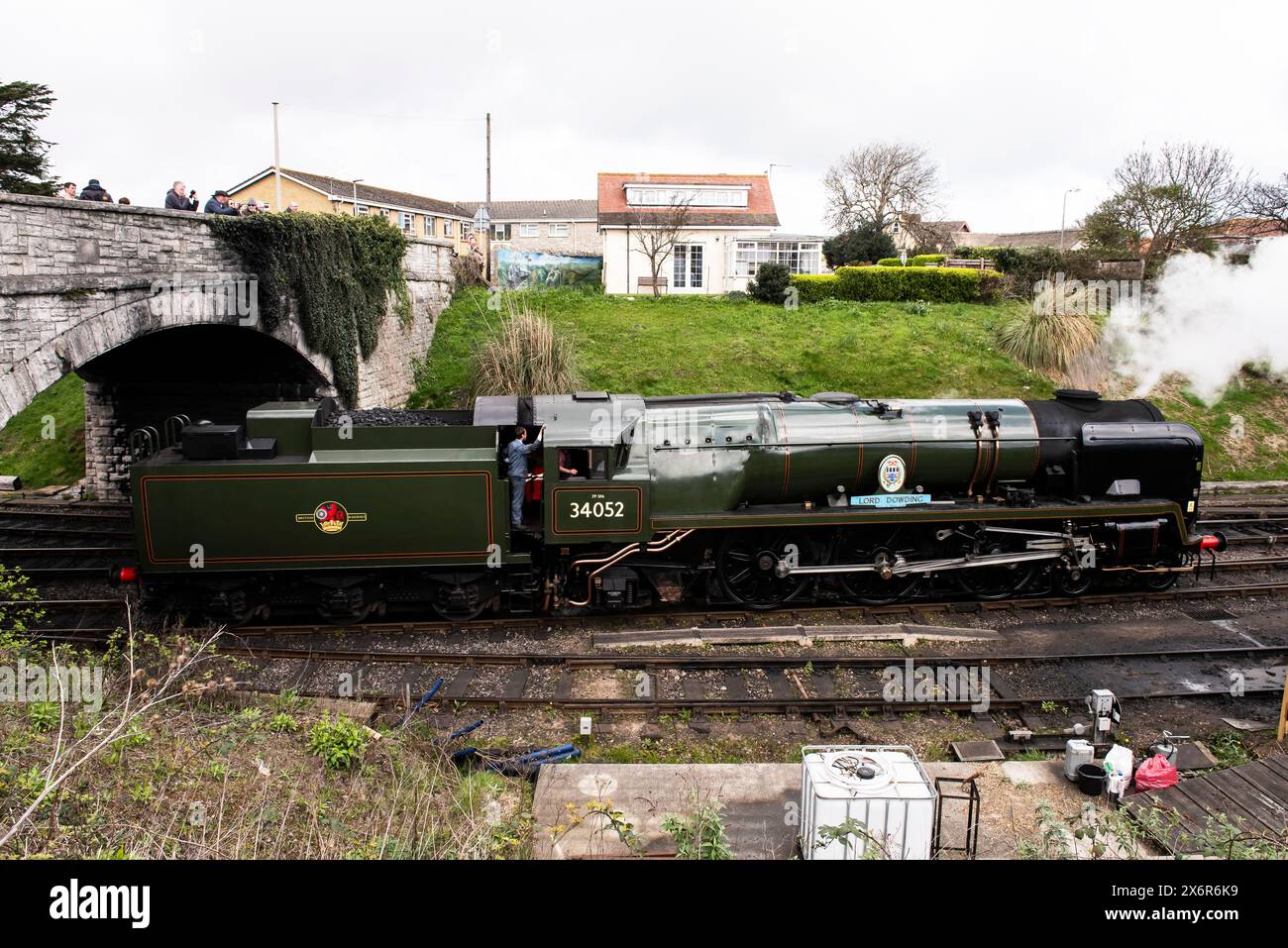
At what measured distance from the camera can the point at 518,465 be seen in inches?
461

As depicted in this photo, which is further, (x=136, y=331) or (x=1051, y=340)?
(x=1051, y=340)

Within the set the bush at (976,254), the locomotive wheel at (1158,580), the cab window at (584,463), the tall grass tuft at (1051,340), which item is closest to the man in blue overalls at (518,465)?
the cab window at (584,463)

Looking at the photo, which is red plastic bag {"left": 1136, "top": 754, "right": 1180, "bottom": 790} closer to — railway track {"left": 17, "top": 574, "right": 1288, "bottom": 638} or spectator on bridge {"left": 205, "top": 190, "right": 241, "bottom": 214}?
railway track {"left": 17, "top": 574, "right": 1288, "bottom": 638}

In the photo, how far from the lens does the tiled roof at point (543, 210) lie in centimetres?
5662

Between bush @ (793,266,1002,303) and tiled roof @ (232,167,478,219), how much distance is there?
2396cm

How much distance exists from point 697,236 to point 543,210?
2956 centimetres

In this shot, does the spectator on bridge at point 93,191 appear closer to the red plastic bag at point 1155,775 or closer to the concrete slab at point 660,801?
the concrete slab at point 660,801

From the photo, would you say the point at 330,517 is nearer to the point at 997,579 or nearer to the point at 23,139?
the point at 997,579

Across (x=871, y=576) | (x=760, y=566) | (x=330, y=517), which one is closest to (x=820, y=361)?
(x=871, y=576)

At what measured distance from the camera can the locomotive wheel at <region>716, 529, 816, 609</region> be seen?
12.6 metres

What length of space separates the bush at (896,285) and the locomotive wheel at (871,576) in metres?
18.0

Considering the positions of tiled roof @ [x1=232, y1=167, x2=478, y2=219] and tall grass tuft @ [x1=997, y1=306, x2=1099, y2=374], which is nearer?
tall grass tuft @ [x1=997, y1=306, x2=1099, y2=374]

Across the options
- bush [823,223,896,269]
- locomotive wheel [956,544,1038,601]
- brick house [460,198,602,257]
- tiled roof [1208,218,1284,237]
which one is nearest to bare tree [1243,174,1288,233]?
tiled roof [1208,218,1284,237]
